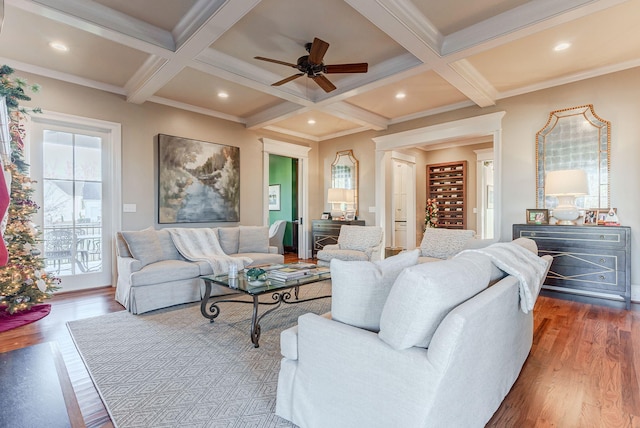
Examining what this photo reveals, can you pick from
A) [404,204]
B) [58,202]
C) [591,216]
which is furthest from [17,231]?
[404,204]

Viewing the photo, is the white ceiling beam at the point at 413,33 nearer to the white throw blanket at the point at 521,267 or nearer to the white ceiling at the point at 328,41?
the white ceiling at the point at 328,41

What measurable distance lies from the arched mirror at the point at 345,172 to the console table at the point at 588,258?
3.22m

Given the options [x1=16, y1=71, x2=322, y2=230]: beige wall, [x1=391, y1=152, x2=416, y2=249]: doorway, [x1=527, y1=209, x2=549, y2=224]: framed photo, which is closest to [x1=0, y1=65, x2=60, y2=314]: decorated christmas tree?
[x1=16, y1=71, x2=322, y2=230]: beige wall

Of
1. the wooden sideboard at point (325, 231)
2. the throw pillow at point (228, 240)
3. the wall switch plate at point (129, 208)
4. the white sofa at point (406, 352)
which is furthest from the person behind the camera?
the wooden sideboard at point (325, 231)

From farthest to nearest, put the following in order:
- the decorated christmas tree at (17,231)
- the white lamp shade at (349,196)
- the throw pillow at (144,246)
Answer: the white lamp shade at (349,196), the throw pillow at (144,246), the decorated christmas tree at (17,231)

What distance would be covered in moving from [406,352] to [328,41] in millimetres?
3089

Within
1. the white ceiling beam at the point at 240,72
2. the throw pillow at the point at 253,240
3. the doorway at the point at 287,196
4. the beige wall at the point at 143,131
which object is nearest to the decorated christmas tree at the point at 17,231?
the beige wall at the point at 143,131

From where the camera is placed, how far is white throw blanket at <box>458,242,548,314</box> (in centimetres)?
172

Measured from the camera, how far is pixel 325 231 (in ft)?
21.1

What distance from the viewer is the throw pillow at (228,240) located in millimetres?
4664

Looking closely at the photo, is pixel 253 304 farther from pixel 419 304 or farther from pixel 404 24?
pixel 404 24

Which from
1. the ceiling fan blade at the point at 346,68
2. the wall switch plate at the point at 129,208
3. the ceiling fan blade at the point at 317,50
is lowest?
the wall switch plate at the point at 129,208

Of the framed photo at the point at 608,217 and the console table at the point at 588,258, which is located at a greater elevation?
the framed photo at the point at 608,217

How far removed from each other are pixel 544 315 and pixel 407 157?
4473mm
